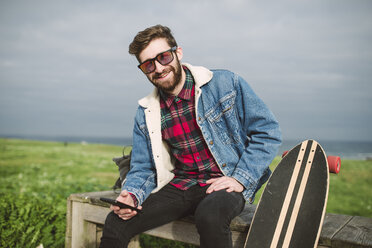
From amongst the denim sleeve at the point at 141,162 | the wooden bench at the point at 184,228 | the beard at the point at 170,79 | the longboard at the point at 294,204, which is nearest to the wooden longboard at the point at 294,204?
the longboard at the point at 294,204

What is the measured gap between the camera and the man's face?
265cm

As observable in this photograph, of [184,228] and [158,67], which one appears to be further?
[158,67]

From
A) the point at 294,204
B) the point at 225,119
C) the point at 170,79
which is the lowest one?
the point at 294,204

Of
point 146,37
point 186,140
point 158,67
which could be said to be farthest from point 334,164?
point 146,37

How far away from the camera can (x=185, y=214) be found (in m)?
2.53

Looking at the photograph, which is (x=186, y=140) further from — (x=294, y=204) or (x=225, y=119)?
(x=294, y=204)

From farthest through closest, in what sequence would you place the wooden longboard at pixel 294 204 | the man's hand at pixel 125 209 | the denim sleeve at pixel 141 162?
the denim sleeve at pixel 141 162
the man's hand at pixel 125 209
the wooden longboard at pixel 294 204

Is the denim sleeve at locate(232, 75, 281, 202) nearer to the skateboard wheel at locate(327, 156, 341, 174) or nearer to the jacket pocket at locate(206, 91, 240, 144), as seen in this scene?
the jacket pocket at locate(206, 91, 240, 144)

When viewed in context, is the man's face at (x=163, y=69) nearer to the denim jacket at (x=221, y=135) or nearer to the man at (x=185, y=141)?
the man at (x=185, y=141)

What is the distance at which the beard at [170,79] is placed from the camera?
105 inches

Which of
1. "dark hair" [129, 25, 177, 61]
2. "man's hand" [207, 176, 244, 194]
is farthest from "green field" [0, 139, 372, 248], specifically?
"dark hair" [129, 25, 177, 61]

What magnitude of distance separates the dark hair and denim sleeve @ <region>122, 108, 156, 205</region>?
59cm

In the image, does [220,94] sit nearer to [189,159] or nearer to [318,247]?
[189,159]

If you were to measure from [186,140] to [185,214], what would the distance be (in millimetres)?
638
